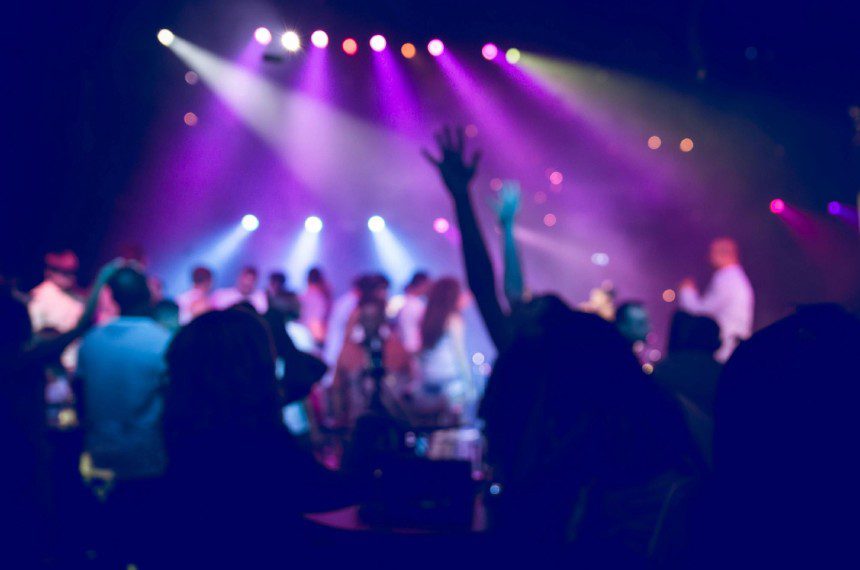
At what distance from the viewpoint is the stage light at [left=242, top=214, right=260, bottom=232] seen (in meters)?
13.7

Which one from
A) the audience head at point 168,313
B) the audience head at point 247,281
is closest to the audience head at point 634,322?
the audience head at point 168,313

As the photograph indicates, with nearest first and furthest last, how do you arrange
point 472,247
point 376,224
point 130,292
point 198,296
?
point 472,247
point 130,292
point 198,296
point 376,224

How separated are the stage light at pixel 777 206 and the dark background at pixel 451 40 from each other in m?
0.11

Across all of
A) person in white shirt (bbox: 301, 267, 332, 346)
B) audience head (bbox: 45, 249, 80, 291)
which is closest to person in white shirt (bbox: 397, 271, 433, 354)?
person in white shirt (bbox: 301, 267, 332, 346)

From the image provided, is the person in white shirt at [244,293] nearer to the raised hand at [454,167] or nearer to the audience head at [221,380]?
the raised hand at [454,167]

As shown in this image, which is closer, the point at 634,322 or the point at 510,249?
the point at 510,249

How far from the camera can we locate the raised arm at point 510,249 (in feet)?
10.0

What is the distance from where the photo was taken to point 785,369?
1.43m

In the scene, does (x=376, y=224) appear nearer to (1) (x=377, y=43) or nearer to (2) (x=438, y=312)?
(1) (x=377, y=43)

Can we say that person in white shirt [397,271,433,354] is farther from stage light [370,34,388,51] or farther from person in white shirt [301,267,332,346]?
stage light [370,34,388,51]

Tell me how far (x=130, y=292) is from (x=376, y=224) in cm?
1121

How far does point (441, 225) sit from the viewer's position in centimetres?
1509

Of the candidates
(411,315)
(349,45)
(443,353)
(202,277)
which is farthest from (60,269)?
(349,45)

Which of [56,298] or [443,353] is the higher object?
[56,298]
